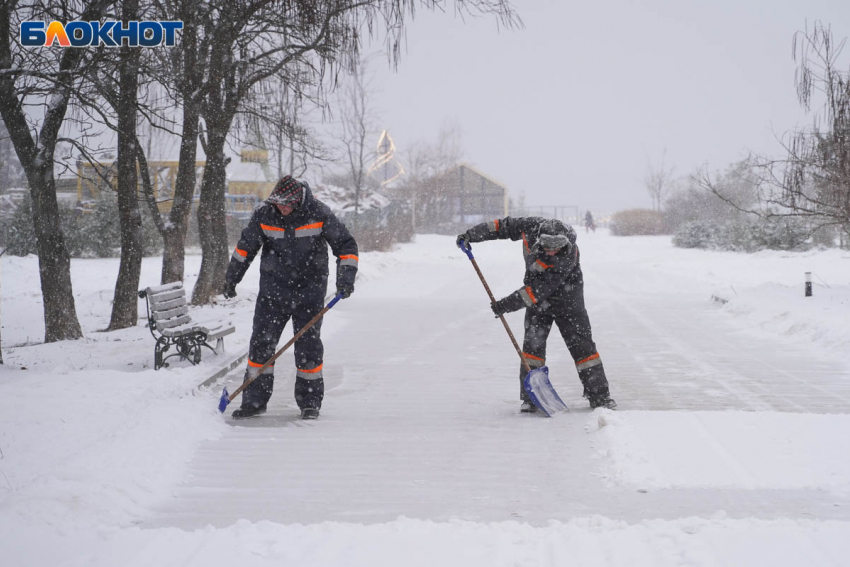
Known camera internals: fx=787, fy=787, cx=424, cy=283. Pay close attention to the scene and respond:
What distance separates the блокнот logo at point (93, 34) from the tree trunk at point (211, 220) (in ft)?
14.0

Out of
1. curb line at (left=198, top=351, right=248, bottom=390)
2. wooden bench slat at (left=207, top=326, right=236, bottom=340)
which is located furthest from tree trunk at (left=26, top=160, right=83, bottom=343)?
curb line at (left=198, top=351, right=248, bottom=390)

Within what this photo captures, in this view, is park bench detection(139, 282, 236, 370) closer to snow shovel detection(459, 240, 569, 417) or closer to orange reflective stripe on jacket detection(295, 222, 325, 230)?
orange reflective stripe on jacket detection(295, 222, 325, 230)

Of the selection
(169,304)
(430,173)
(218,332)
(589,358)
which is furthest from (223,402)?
(430,173)

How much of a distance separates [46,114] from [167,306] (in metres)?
3.09

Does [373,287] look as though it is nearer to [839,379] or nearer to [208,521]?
[839,379]

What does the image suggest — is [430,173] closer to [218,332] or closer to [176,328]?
[218,332]

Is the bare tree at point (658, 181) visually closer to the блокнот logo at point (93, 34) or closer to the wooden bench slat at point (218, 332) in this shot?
the блокнот logo at point (93, 34)

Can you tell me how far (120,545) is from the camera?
3348 millimetres

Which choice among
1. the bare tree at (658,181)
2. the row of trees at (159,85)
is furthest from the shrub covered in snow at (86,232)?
the bare tree at (658,181)

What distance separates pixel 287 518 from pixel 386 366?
4596 mm

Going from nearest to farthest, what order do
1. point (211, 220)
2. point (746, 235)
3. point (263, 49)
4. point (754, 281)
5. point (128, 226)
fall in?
point (128, 226) < point (263, 49) < point (211, 220) < point (754, 281) < point (746, 235)

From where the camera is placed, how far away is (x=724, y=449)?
14.9 feet

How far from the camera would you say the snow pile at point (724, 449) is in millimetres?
4078

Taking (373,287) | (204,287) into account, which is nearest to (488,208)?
(373,287)
